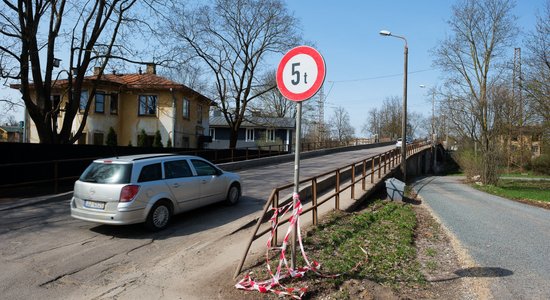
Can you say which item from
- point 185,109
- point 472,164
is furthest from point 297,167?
point 472,164

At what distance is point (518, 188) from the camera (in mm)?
31422

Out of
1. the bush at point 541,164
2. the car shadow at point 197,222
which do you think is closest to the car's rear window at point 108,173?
the car shadow at point 197,222

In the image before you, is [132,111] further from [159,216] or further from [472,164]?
[472,164]

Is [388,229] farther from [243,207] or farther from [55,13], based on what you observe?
[55,13]

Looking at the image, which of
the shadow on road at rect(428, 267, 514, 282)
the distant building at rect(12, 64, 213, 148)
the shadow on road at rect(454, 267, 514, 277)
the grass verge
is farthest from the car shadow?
the distant building at rect(12, 64, 213, 148)

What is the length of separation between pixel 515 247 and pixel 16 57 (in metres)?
17.9

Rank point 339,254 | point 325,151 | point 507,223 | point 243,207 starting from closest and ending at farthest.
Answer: point 339,254
point 243,207
point 507,223
point 325,151

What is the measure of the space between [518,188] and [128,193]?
32621mm

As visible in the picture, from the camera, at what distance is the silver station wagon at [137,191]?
727cm

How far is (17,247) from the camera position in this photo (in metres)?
6.61

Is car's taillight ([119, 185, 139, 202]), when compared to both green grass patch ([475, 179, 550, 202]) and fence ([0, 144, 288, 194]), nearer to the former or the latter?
fence ([0, 144, 288, 194])

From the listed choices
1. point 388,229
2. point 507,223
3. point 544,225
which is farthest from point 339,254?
point 544,225

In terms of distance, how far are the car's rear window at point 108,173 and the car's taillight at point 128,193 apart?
164mm

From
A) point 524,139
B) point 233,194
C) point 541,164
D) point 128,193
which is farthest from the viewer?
point 541,164
